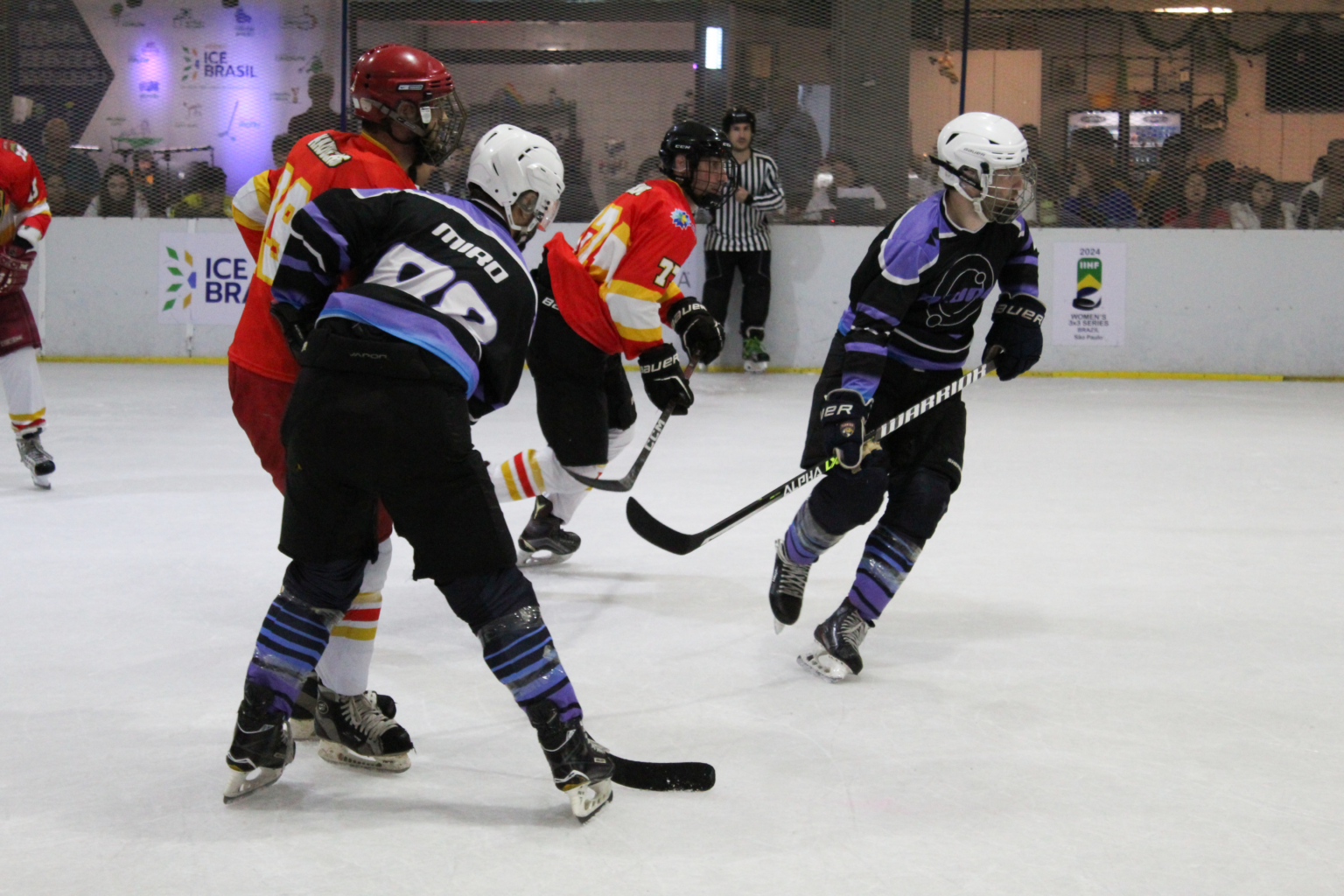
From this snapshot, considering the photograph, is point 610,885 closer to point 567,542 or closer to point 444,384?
point 444,384

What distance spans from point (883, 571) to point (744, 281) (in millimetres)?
5746

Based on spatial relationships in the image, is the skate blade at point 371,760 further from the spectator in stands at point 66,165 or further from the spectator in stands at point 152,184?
the spectator in stands at point 66,165

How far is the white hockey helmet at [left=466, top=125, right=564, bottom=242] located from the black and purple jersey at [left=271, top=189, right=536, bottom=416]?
149mm

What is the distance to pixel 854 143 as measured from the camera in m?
8.67

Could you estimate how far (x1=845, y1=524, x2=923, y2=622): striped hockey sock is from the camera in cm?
293

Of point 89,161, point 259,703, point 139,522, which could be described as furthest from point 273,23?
point 259,703

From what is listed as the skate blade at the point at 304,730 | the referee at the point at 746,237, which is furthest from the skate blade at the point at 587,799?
the referee at the point at 746,237

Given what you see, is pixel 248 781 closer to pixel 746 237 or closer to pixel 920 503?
pixel 920 503

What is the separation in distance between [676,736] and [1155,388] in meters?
6.33

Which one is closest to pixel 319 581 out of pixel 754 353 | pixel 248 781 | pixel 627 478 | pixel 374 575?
pixel 374 575

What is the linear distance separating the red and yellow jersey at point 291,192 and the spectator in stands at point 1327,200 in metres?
7.68

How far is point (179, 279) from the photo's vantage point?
8.52 meters

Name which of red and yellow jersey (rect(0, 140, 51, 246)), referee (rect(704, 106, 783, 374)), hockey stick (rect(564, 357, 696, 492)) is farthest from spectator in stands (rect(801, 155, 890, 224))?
hockey stick (rect(564, 357, 696, 492))

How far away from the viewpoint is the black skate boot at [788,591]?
3.09m
